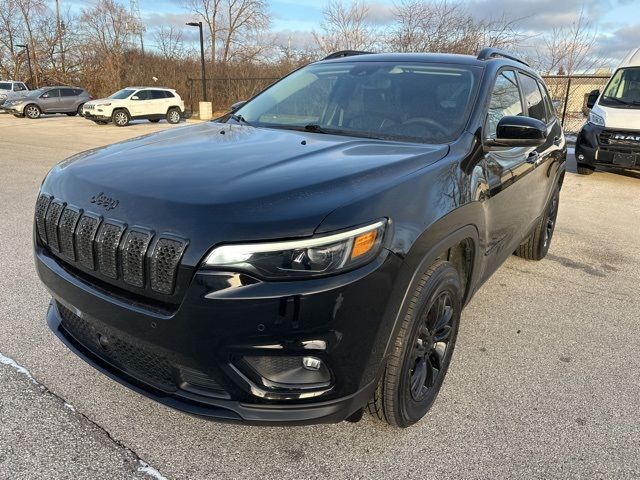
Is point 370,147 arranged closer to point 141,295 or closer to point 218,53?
point 141,295

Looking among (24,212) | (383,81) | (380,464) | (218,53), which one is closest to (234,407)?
(380,464)

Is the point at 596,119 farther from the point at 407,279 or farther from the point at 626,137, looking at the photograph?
the point at 407,279

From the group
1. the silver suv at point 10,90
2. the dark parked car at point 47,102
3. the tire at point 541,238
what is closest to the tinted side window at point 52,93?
the dark parked car at point 47,102

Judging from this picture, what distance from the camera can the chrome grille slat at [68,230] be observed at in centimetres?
206

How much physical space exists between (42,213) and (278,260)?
134 cm

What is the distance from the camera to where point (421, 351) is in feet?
7.59

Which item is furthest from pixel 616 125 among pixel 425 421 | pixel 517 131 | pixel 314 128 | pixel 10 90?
pixel 10 90

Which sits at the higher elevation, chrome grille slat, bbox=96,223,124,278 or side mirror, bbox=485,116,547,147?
side mirror, bbox=485,116,547,147

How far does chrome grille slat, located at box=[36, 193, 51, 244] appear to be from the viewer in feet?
7.58

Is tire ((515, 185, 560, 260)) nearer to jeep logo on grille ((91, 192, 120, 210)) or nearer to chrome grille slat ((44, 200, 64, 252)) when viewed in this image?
jeep logo on grille ((91, 192, 120, 210))

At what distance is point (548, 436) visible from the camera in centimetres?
236

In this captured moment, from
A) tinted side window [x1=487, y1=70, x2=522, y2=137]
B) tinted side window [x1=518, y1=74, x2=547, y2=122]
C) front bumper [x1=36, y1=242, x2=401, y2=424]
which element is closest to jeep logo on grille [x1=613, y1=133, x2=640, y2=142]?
tinted side window [x1=518, y1=74, x2=547, y2=122]

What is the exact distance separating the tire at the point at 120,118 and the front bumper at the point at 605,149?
18269 mm

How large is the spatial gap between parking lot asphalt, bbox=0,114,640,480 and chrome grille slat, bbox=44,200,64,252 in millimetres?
824
